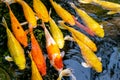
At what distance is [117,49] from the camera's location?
11.6 ft

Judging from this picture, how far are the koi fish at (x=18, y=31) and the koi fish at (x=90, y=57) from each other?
499mm

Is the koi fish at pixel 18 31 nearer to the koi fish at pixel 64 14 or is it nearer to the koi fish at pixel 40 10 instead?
the koi fish at pixel 40 10

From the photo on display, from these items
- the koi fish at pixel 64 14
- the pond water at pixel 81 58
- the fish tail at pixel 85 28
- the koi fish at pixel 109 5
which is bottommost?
the pond water at pixel 81 58

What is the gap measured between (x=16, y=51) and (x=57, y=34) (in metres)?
0.47

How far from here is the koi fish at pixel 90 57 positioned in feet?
10.8

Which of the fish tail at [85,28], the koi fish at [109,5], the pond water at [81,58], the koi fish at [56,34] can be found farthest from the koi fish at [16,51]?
the koi fish at [109,5]

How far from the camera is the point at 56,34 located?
3590 millimetres

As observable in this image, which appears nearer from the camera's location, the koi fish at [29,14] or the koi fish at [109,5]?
the koi fish at [29,14]

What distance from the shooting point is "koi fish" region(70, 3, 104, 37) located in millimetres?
3707

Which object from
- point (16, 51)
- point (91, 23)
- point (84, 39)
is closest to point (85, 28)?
point (91, 23)

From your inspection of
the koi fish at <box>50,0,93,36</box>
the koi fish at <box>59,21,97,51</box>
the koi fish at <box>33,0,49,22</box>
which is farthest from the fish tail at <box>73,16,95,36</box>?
the koi fish at <box>33,0,49,22</box>

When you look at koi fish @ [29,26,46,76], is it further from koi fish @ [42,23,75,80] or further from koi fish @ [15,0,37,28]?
koi fish @ [15,0,37,28]

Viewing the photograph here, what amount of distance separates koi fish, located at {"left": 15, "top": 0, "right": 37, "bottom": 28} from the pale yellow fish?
0.16 metres

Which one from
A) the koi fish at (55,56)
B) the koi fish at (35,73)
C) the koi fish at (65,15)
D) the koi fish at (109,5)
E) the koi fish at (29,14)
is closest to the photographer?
the koi fish at (35,73)
